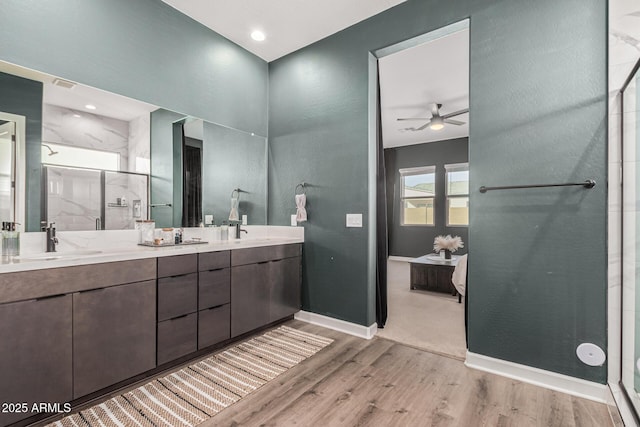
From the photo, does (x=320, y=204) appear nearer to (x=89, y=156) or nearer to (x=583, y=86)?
(x=89, y=156)

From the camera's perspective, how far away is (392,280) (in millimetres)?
5422

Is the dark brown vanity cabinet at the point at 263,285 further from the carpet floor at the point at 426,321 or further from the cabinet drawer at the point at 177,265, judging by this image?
the carpet floor at the point at 426,321

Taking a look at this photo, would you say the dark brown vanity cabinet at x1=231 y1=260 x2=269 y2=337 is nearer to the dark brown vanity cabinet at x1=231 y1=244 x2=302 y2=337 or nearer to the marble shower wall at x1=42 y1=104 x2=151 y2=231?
the dark brown vanity cabinet at x1=231 y1=244 x2=302 y2=337

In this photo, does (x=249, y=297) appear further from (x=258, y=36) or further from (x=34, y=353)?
(x=258, y=36)

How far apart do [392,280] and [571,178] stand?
373 cm

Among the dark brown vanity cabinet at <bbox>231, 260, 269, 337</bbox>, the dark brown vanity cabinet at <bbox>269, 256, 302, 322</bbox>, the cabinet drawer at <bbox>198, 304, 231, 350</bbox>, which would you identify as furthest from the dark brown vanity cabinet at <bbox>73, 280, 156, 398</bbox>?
the dark brown vanity cabinet at <bbox>269, 256, 302, 322</bbox>

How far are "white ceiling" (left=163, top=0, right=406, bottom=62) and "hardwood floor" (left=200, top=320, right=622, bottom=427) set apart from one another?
9.77 ft

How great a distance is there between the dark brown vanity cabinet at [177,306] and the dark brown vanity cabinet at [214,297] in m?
0.05

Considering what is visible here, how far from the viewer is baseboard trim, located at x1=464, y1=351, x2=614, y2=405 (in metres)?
1.88

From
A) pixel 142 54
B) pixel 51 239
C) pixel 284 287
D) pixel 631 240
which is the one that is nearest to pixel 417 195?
pixel 284 287

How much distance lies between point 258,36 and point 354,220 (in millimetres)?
2087

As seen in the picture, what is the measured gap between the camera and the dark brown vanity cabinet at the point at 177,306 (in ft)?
6.88

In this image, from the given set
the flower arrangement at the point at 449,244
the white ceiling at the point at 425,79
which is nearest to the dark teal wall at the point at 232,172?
the white ceiling at the point at 425,79

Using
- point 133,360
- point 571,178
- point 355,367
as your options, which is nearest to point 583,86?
point 571,178
